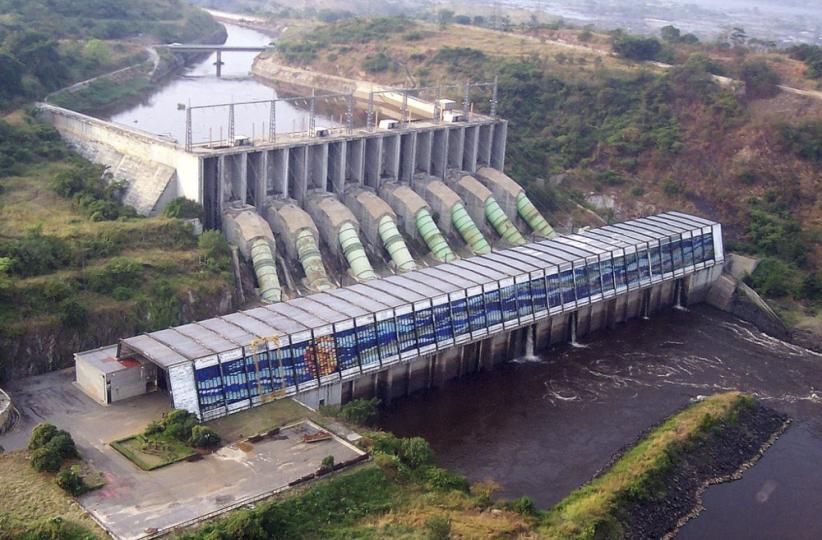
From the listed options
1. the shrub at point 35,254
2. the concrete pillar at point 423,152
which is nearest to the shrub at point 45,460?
the shrub at point 35,254

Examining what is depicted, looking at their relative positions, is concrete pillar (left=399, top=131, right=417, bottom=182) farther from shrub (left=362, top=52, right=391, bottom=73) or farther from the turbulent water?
shrub (left=362, top=52, right=391, bottom=73)

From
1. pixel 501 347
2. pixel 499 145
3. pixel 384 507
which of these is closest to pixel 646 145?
pixel 499 145

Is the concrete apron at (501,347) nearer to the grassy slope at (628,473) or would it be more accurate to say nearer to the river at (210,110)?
the grassy slope at (628,473)

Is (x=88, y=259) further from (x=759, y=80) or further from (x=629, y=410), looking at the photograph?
(x=759, y=80)

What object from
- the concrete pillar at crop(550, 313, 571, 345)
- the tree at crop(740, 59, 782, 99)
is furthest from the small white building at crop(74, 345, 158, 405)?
the tree at crop(740, 59, 782, 99)

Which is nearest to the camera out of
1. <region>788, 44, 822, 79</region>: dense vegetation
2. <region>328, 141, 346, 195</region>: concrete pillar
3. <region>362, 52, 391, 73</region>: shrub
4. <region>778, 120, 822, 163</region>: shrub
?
<region>328, 141, 346, 195</region>: concrete pillar

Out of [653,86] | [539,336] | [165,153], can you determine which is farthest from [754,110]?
[165,153]
